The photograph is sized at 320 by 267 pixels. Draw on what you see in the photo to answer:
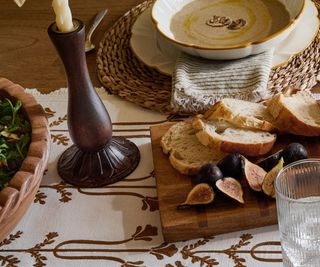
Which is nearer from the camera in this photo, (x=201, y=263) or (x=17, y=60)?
(x=201, y=263)

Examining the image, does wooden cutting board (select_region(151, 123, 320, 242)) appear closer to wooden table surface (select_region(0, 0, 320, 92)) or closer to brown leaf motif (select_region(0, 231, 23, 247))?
brown leaf motif (select_region(0, 231, 23, 247))

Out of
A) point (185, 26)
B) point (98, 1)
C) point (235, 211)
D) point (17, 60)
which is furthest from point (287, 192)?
point (98, 1)

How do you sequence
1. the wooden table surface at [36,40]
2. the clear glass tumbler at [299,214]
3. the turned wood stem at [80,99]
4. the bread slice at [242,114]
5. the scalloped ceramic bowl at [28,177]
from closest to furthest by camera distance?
the clear glass tumbler at [299,214]
the scalloped ceramic bowl at [28,177]
the turned wood stem at [80,99]
the bread slice at [242,114]
the wooden table surface at [36,40]

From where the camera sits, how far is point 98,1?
2.08m

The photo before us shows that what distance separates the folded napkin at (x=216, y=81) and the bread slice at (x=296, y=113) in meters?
0.11

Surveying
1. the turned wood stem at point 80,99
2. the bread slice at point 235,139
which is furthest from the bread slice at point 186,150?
the turned wood stem at point 80,99

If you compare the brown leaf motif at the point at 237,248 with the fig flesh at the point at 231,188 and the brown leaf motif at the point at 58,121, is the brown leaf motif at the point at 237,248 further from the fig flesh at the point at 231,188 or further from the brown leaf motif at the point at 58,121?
the brown leaf motif at the point at 58,121

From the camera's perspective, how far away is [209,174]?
3.93 ft

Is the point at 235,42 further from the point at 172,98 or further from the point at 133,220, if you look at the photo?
the point at 133,220

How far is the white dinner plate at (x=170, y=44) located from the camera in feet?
5.28

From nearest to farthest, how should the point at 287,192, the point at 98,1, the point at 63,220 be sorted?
the point at 287,192 → the point at 63,220 → the point at 98,1

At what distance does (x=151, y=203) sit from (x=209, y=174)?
0.15 metres

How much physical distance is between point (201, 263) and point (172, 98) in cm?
47

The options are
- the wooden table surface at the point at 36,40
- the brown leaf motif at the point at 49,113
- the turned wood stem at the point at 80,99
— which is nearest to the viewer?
the turned wood stem at the point at 80,99
